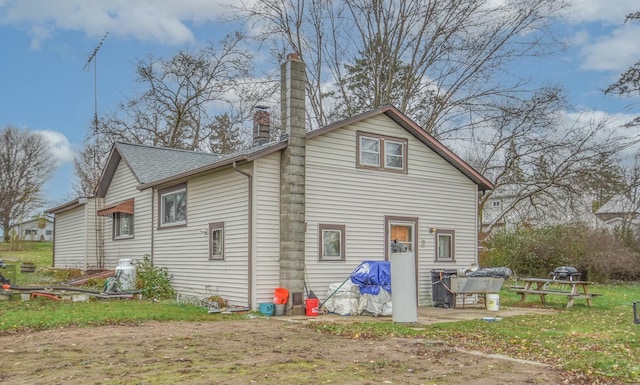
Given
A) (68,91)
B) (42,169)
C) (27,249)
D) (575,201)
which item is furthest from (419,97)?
(42,169)

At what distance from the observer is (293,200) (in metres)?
12.8

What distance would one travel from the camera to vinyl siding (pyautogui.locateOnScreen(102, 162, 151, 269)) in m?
17.5

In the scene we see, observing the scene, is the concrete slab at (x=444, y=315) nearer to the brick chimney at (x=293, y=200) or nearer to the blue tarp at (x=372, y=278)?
the blue tarp at (x=372, y=278)

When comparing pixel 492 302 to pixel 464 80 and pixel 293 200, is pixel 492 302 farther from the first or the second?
pixel 464 80

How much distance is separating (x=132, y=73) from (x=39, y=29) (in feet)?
51.6

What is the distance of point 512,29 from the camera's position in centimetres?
2492

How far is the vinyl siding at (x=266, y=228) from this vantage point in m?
12.7

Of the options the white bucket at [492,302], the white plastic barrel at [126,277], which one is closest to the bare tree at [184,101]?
the white plastic barrel at [126,277]

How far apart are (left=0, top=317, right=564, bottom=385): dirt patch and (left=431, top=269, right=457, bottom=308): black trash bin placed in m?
5.87

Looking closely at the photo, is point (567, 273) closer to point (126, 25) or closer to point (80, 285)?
point (80, 285)

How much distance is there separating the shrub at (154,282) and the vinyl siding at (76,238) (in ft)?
15.9

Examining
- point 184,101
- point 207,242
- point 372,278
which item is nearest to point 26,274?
point 207,242

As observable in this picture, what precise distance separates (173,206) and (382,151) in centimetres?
589

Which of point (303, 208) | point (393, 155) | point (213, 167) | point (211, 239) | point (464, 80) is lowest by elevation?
point (211, 239)
